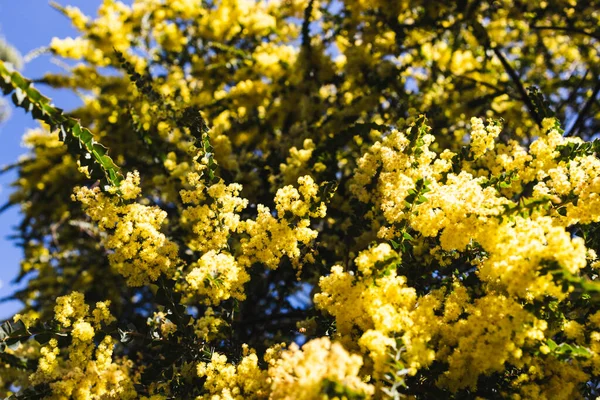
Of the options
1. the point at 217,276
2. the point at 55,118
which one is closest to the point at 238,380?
the point at 217,276

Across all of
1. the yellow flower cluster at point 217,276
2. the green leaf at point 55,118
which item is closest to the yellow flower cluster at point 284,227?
the yellow flower cluster at point 217,276

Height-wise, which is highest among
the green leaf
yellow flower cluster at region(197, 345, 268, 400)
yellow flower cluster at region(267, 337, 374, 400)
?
the green leaf

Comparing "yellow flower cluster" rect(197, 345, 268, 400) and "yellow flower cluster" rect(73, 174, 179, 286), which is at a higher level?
"yellow flower cluster" rect(73, 174, 179, 286)

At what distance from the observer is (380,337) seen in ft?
5.81

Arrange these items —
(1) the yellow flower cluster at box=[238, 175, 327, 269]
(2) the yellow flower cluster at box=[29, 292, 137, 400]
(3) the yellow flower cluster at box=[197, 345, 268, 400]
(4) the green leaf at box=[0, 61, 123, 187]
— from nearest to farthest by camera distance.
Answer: (4) the green leaf at box=[0, 61, 123, 187]
(3) the yellow flower cluster at box=[197, 345, 268, 400]
(2) the yellow flower cluster at box=[29, 292, 137, 400]
(1) the yellow flower cluster at box=[238, 175, 327, 269]

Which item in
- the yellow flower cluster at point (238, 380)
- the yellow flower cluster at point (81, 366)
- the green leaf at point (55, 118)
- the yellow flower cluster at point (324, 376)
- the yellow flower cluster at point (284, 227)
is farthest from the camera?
the yellow flower cluster at point (284, 227)

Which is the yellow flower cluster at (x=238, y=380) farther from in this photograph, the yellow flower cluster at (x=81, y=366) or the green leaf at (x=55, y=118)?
the green leaf at (x=55, y=118)

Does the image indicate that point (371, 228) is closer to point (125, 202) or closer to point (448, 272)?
point (448, 272)

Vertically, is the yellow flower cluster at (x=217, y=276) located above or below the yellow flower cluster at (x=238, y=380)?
above

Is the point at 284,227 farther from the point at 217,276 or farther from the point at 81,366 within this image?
the point at 81,366

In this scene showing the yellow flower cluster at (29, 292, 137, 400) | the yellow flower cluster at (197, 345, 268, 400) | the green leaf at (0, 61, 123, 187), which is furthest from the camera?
the yellow flower cluster at (29, 292, 137, 400)

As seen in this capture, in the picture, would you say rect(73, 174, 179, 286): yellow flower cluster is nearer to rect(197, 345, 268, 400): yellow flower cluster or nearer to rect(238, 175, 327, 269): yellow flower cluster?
rect(238, 175, 327, 269): yellow flower cluster

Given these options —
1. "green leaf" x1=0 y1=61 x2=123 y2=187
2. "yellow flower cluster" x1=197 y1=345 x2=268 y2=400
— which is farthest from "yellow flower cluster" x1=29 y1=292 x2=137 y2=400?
"green leaf" x1=0 y1=61 x2=123 y2=187

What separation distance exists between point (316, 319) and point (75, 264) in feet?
16.5
